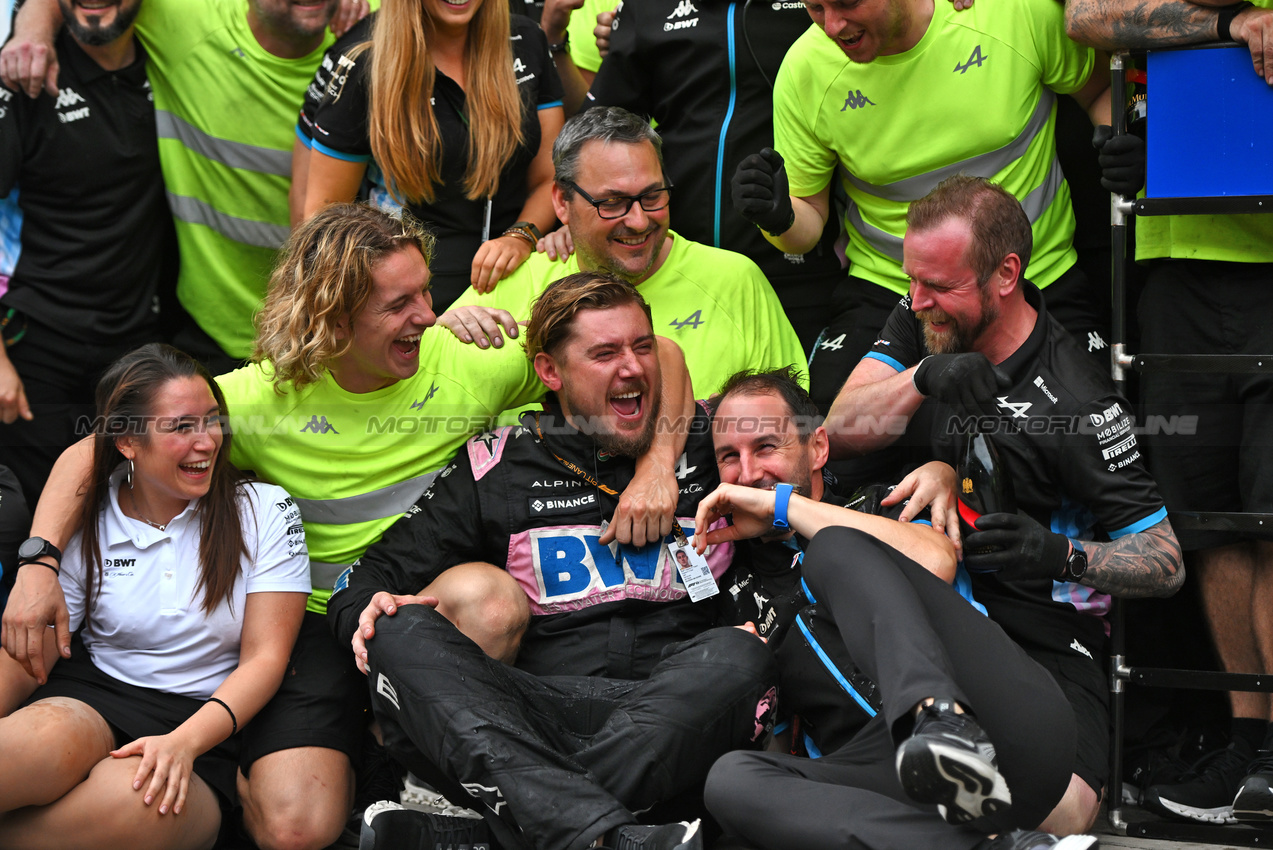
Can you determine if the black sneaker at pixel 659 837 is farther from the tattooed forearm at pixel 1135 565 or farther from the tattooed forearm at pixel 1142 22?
the tattooed forearm at pixel 1142 22

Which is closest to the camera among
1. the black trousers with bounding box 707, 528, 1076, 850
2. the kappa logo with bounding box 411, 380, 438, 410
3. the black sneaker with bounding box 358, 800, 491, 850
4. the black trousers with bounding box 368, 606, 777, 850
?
the black trousers with bounding box 707, 528, 1076, 850

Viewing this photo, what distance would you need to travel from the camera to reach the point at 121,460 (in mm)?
3600

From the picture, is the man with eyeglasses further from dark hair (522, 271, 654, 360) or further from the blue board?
the blue board

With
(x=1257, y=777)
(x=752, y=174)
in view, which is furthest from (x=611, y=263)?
(x=1257, y=777)

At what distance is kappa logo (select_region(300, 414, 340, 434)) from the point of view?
3.81 meters

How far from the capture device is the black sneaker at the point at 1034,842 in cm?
252

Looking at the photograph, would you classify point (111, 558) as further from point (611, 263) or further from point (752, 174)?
point (752, 174)

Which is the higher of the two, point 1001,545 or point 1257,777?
point 1001,545

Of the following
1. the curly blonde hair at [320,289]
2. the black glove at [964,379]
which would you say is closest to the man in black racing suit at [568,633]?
→ the curly blonde hair at [320,289]

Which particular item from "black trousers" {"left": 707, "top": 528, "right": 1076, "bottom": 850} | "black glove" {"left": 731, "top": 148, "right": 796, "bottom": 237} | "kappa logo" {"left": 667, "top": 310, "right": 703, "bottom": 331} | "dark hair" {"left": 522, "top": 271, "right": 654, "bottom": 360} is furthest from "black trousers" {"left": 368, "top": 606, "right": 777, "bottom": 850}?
"black glove" {"left": 731, "top": 148, "right": 796, "bottom": 237}

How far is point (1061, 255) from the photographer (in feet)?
13.4

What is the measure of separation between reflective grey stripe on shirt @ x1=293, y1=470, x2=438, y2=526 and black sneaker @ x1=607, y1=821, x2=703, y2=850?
4.53ft

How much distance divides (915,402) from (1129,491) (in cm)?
66

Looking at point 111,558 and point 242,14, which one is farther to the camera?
point 242,14
